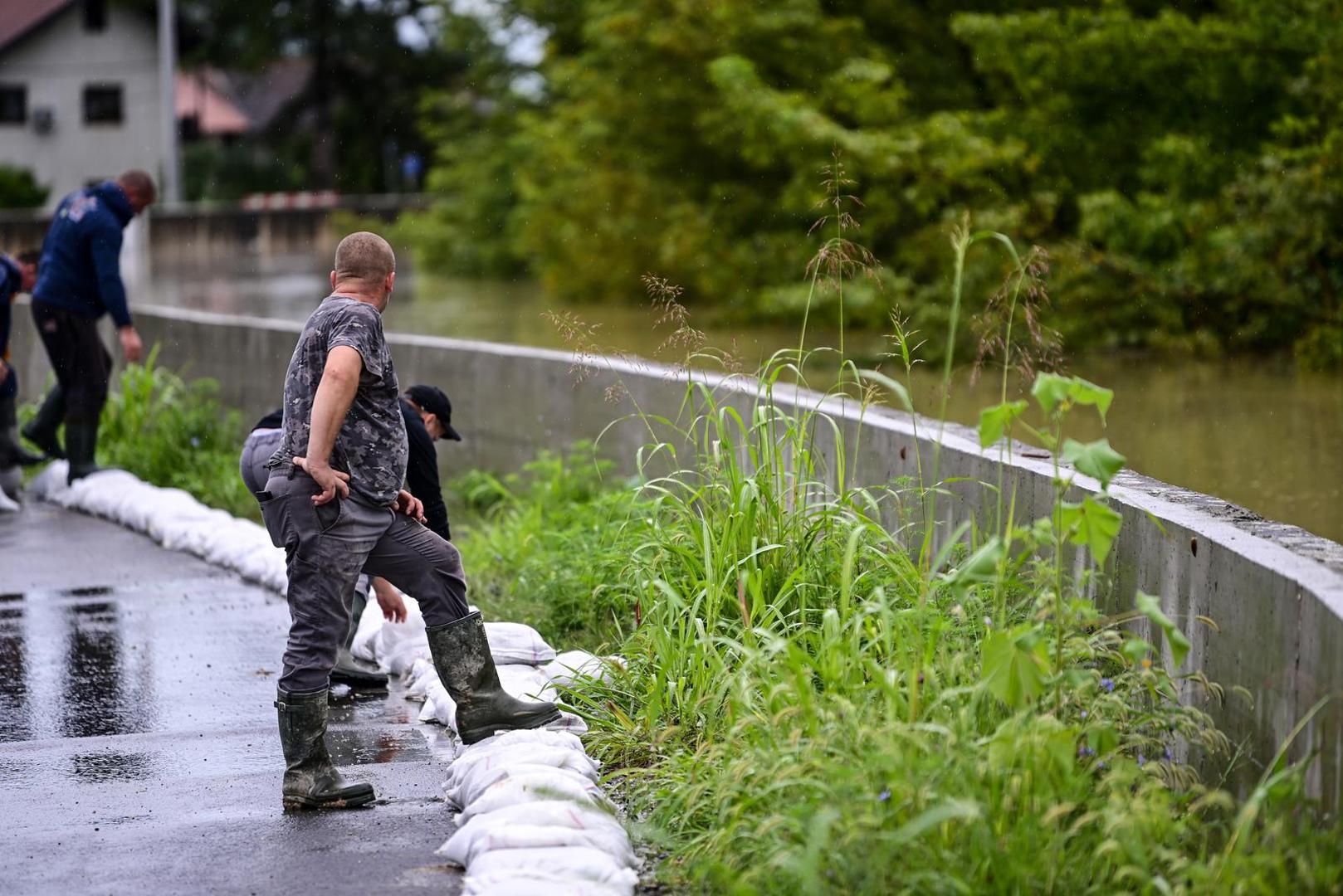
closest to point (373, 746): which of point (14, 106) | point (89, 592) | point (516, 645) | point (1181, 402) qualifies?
point (516, 645)

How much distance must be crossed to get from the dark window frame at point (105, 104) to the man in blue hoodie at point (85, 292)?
54.6m

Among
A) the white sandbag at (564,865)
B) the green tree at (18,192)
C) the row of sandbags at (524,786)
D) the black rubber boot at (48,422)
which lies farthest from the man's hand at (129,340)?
the green tree at (18,192)

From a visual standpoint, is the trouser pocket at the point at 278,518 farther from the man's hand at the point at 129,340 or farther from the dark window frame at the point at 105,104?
the dark window frame at the point at 105,104

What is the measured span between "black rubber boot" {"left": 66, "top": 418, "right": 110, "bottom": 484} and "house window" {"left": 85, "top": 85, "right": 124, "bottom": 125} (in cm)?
5484

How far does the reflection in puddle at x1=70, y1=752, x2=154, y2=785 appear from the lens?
545cm

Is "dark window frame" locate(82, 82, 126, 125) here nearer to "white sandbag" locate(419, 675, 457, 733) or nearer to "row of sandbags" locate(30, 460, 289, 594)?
"row of sandbags" locate(30, 460, 289, 594)

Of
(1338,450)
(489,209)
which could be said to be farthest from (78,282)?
(489,209)

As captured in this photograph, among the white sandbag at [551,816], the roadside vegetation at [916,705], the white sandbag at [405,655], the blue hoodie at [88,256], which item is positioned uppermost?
the blue hoodie at [88,256]

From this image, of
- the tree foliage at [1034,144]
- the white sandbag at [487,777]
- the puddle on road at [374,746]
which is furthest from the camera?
the tree foliage at [1034,144]

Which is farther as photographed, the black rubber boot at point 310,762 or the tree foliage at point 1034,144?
the tree foliage at point 1034,144

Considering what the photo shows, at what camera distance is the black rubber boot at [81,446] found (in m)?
10.8

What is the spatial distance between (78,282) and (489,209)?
95.3 ft

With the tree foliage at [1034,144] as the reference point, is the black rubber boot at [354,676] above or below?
below

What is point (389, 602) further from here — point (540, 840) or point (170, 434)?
point (170, 434)
